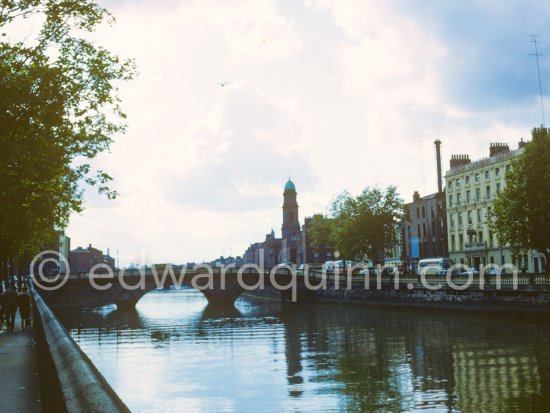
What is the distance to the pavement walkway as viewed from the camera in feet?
37.5

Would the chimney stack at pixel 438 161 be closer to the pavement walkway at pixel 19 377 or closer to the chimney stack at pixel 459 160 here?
the chimney stack at pixel 459 160

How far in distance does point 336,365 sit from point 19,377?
54.5 feet

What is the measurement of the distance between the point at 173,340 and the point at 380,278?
106 feet

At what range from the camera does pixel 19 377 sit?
14.8 m

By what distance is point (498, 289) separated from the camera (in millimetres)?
50219

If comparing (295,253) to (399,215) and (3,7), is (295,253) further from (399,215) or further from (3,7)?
(3,7)

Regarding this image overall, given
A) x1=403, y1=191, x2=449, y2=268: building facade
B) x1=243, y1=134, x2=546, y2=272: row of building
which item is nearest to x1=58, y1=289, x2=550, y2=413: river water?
x1=243, y1=134, x2=546, y2=272: row of building

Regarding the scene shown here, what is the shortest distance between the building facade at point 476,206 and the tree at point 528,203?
24302 mm

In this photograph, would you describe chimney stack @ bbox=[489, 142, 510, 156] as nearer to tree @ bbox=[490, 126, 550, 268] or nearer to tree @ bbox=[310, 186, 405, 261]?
tree @ bbox=[310, 186, 405, 261]

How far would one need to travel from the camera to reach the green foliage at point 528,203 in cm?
5619

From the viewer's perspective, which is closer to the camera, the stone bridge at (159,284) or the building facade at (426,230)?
the stone bridge at (159,284)

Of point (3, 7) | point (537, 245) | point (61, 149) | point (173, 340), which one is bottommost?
point (173, 340)

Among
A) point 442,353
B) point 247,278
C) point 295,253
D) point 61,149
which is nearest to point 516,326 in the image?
point 442,353

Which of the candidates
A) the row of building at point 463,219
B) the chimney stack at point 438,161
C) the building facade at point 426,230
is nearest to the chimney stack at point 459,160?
the row of building at point 463,219
